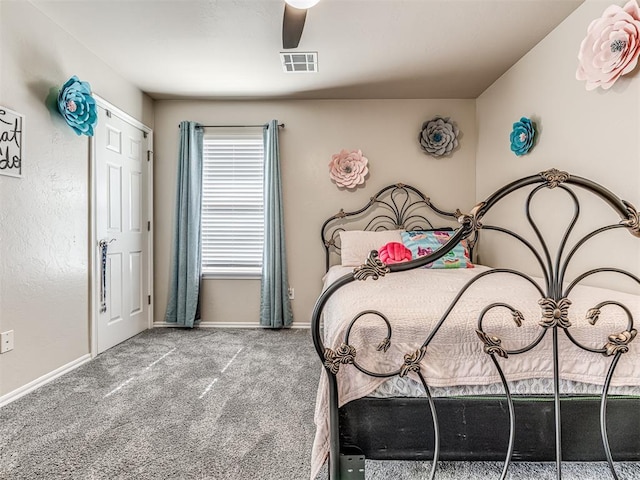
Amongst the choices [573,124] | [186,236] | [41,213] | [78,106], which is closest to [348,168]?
[186,236]

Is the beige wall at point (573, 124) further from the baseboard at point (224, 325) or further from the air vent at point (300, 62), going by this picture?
the baseboard at point (224, 325)

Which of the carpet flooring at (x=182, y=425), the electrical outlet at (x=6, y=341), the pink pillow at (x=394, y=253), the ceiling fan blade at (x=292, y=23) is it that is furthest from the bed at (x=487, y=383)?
the electrical outlet at (x=6, y=341)

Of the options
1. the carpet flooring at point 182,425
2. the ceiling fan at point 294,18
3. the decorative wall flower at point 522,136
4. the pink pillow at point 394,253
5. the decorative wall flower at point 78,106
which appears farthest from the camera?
the pink pillow at point 394,253

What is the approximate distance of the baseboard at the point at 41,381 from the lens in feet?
6.89

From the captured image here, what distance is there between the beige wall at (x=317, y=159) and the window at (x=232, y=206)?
0.19 m

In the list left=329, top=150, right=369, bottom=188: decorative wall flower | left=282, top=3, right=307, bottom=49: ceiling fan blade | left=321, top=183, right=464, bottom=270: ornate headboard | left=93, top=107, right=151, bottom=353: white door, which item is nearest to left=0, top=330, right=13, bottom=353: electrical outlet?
left=93, top=107, right=151, bottom=353: white door

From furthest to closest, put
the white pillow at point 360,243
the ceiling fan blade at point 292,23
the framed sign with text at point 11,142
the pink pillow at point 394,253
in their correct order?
the white pillow at point 360,243 < the pink pillow at point 394,253 < the framed sign with text at point 11,142 < the ceiling fan blade at point 292,23

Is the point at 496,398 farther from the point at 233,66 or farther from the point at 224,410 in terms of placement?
the point at 233,66

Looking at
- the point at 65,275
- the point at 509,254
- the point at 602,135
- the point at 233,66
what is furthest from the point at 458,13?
→ the point at 65,275

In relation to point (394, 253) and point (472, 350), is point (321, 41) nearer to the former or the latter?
point (394, 253)

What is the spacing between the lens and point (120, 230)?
3252 millimetres

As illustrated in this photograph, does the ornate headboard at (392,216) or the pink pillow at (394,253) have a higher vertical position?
the ornate headboard at (392,216)

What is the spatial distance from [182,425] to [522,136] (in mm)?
3047

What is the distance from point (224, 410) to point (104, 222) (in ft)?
6.46
